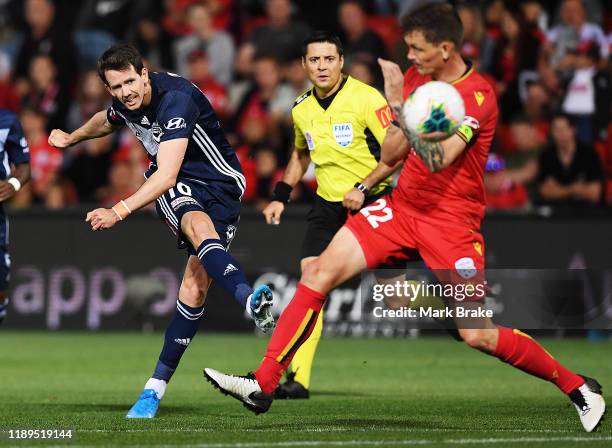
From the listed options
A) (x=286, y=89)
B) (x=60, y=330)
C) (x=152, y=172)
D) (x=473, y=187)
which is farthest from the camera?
(x=286, y=89)

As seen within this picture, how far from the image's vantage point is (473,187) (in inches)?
296

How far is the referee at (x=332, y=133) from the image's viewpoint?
32.0 feet

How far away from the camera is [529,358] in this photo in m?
7.41

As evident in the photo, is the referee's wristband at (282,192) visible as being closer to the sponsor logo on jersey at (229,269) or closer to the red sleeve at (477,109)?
the sponsor logo on jersey at (229,269)

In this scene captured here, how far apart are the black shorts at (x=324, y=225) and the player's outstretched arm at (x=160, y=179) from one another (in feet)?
6.84

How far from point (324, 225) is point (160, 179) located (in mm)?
2335

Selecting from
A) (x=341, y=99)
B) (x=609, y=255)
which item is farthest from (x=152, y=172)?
(x=609, y=255)

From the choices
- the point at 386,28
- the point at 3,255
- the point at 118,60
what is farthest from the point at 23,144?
the point at 386,28

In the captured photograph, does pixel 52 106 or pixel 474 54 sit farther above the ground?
pixel 474 54

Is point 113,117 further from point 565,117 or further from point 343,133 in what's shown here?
point 565,117

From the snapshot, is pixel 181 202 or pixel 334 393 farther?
pixel 334 393

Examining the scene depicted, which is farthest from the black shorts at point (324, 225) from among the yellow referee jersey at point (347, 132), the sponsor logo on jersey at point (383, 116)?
the sponsor logo on jersey at point (383, 116)

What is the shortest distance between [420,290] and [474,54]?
7804mm

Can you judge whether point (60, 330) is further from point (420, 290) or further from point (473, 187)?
point (473, 187)
